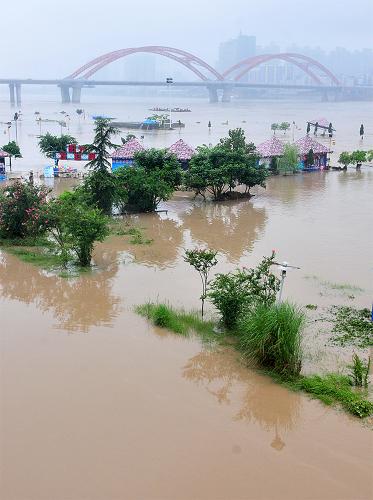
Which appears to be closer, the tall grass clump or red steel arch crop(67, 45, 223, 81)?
the tall grass clump

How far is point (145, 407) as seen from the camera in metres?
7.09

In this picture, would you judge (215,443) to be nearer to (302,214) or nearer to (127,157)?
(302,214)

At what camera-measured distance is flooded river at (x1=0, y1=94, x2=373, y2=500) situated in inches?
231

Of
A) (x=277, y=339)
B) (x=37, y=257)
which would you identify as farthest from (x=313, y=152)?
(x=277, y=339)

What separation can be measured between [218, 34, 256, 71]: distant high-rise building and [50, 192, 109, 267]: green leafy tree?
7101 inches

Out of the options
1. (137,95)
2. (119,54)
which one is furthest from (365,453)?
(137,95)

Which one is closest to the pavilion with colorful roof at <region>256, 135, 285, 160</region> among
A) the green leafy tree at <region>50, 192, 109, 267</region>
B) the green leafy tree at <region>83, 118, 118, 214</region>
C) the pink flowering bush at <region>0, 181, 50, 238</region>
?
the green leafy tree at <region>83, 118, 118, 214</region>

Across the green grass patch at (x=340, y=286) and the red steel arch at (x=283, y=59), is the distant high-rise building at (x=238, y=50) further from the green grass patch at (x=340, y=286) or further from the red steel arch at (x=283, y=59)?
the green grass patch at (x=340, y=286)

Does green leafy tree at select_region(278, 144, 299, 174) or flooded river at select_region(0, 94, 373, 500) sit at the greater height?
green leafy tree at select_region(278, 144, 299, 174)

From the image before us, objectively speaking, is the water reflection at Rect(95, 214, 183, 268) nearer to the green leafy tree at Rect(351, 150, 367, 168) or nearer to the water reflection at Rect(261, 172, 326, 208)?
the water reflection at Rect(261, 172, 326, 208)

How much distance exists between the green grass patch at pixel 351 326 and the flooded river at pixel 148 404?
0.34m

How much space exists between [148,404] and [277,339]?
1947 millimetres

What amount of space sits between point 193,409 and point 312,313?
3.76m

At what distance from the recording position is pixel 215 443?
6.43 m
